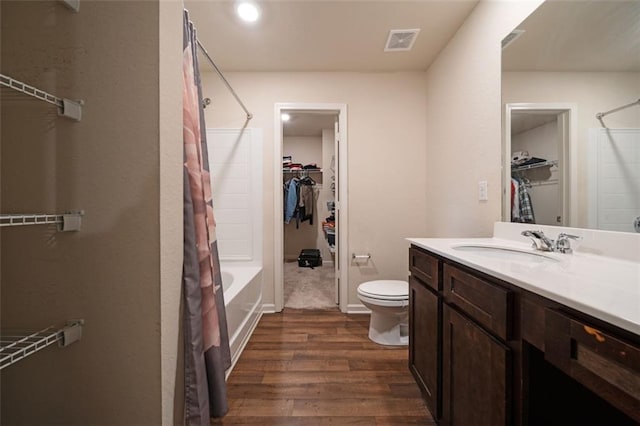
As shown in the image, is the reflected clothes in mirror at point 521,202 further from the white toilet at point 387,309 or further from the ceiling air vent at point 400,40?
the ceiling air vent at point 400,40

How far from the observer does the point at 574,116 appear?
1077mm

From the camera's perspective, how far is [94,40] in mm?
750

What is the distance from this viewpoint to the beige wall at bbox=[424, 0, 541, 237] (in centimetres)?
150

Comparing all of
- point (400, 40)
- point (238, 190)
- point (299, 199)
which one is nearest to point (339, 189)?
point (238, 190)

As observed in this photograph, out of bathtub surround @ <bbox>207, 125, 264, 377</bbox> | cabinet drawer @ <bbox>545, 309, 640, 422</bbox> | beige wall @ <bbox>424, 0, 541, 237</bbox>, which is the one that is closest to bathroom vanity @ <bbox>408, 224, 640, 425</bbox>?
cabinet drawer @ <bbox>545, 309, 640, 422</bbox>

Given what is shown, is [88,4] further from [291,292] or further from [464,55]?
[291,292]

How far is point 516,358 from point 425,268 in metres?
0.56

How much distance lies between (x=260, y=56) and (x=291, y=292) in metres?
2.51

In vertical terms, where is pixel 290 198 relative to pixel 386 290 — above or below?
above

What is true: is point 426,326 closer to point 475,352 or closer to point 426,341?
point 426,341

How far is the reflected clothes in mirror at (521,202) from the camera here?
4.36ft

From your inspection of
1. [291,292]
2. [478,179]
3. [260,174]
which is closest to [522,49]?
[478,179]

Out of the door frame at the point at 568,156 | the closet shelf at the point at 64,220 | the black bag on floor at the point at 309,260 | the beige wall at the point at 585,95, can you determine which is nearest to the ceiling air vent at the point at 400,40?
the beige wall at the point at 585,95

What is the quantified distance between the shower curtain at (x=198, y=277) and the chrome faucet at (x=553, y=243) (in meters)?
1.46
